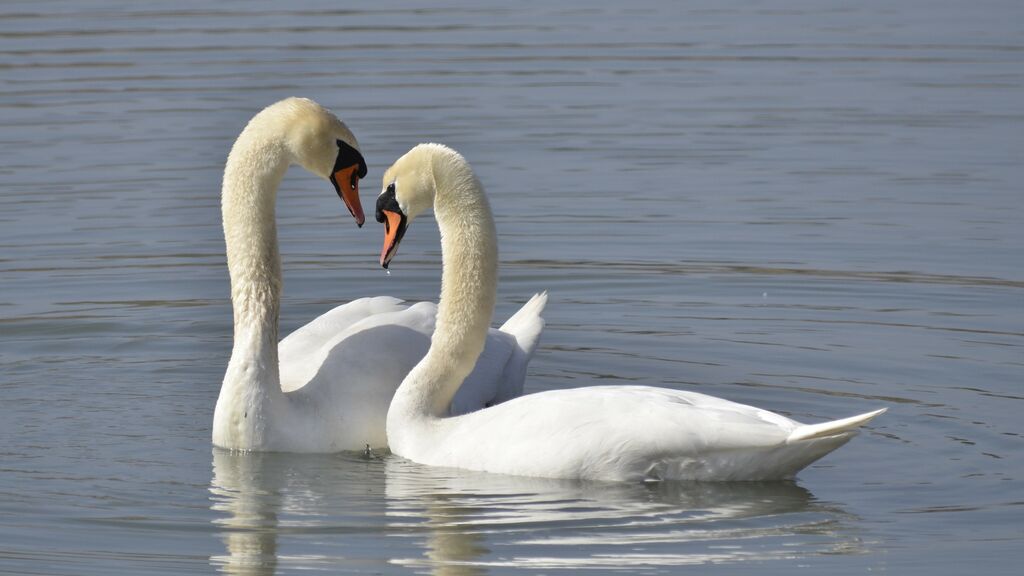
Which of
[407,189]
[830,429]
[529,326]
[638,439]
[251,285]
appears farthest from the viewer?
[529,326]

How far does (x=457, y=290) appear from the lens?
8.73 m

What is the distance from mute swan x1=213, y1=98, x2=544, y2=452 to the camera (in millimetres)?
8812

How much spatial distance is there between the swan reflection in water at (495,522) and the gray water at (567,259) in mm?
19

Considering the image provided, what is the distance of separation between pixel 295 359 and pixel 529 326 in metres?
1.21

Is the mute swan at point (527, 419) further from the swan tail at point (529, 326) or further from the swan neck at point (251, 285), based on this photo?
the swan tail at point (529, 326)

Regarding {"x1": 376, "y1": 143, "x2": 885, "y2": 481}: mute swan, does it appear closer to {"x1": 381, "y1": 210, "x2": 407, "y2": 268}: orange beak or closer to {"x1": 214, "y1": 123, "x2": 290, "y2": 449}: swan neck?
{"x1": 381, "y1": 210, "x2": 407, "y2": 268}: orange beak

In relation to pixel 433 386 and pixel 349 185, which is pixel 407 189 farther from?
pixel 433 386

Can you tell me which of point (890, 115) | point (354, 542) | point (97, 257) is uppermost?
point (890, 115)

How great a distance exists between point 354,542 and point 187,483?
1.20m

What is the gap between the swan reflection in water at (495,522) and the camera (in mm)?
7133

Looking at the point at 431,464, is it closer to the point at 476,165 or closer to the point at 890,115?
the point at 476,165

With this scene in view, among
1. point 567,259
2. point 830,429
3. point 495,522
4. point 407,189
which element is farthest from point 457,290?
point 567,259

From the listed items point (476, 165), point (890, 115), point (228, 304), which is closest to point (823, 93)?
point (890, 115)

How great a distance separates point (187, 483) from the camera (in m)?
8.27
